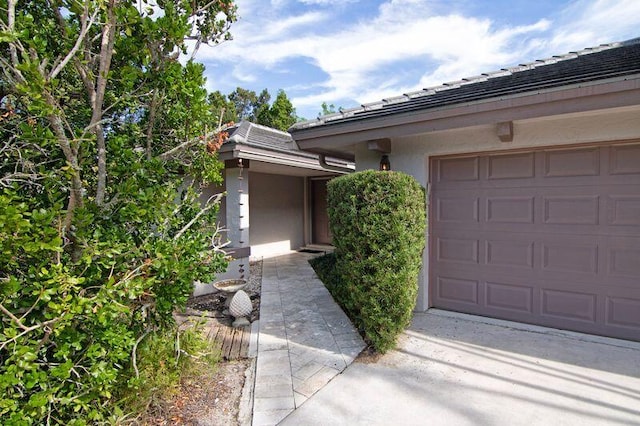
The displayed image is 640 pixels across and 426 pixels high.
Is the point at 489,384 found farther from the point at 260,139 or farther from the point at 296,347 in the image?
the point at 260,139

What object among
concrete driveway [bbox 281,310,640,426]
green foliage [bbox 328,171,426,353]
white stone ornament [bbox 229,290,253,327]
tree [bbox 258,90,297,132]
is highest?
tree [bbox 258,90,297,132]

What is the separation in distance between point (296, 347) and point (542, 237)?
12.7 feet

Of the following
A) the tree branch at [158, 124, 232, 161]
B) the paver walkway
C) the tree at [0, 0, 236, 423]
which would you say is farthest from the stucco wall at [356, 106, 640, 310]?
the tree at [0, 0, 236, 423]

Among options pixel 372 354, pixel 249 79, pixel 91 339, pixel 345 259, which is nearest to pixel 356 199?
pixel 345 259

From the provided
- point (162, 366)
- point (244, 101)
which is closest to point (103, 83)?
point (162, 366)

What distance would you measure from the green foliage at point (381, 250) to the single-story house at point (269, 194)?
262 centimetres

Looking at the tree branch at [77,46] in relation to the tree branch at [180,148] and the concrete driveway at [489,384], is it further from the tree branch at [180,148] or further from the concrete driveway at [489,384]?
the concrete driveway at [489,384]

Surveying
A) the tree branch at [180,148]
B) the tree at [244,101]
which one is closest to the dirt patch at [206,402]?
the tree branch at [180,148]

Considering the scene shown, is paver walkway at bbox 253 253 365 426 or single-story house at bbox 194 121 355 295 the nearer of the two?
paver walkway at bbox 253 253 365 426

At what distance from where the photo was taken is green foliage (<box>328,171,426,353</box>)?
402 cm

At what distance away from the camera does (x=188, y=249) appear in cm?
292

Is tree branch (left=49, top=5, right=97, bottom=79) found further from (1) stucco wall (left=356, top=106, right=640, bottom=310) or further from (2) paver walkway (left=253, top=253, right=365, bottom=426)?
(1) stucco wall (left=356, top=106, right=640, bottom=310)

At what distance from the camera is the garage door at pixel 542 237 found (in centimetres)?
425

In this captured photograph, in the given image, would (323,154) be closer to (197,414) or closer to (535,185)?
(535,185)
